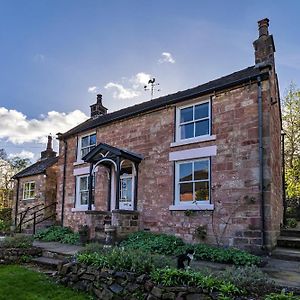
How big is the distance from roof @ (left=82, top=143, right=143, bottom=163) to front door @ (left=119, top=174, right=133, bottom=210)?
1.26m

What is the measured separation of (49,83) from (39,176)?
25.5ft

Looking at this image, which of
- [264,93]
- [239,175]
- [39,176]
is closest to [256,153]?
[239,175]

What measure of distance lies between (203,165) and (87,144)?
25.3ft

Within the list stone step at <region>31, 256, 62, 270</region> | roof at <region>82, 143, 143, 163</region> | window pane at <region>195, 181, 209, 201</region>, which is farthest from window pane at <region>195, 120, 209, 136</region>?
stone step at <region>31, 256, 62, 270</region>

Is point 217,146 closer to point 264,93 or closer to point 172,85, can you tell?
point 264,93

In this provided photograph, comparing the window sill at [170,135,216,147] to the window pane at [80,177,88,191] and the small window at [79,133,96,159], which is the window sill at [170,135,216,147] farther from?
the window pane at [80,177,88,191]

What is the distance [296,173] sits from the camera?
786 inches

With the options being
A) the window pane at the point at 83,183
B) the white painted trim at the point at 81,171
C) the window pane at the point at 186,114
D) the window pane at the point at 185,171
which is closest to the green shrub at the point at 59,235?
the window pane at the point at 83,183

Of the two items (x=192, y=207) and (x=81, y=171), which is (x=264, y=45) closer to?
(x=192, y=207)

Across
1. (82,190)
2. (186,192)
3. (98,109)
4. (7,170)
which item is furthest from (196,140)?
(7,170)

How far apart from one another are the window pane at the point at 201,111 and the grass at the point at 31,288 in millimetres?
7728

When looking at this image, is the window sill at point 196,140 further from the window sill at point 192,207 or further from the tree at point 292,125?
the tree at point 292,125

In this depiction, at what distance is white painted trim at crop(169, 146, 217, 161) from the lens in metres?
11.0

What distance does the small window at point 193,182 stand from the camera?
11133 millimetres
